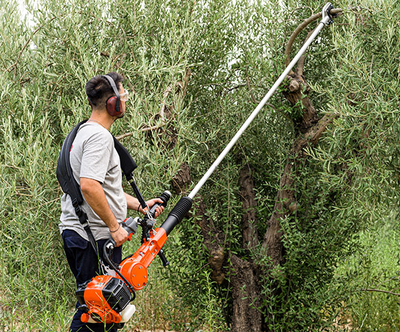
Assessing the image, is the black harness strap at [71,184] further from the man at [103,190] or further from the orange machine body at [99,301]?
the orange machine body at [99,301]

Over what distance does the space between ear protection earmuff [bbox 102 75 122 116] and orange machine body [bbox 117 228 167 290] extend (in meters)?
0.95

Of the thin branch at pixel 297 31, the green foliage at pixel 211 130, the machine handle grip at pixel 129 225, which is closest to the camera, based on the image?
the machine handle grip at pixel 129 225

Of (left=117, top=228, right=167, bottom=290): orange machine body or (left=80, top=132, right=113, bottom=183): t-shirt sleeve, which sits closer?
(left=80, top=132, right=113, bottom=183): t-shirt sleeve

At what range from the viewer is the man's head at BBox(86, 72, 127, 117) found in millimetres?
3199

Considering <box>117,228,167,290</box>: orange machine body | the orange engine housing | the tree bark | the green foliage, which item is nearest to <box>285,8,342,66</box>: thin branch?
the green foliage

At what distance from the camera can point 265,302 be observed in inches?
185

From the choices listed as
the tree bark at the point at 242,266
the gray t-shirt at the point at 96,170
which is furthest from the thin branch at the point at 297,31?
the gray t-shirt at the point at 96,170

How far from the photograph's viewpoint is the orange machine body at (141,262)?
3090 mm

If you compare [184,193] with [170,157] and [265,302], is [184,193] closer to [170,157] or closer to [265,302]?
[170,157]

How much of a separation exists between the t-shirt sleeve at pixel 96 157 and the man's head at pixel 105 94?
0.25 metres

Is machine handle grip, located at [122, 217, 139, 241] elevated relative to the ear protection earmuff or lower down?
lower down

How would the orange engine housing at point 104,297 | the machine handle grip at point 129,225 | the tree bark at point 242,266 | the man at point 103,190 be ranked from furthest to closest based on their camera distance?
the tree bark at point 242,266 → the machine handle grip at point 129,225 → the man at point 103,190 → the orange engine housing at point 104,297

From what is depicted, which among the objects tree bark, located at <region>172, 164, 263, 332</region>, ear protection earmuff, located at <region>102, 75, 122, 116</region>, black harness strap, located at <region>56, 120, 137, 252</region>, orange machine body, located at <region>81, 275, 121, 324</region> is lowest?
tree bark, located at <region>172, 164, 263, 332</region>

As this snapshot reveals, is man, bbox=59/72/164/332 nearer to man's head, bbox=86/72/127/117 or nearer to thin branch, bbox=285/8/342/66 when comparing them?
man's head, bbox=86/72/127/117
